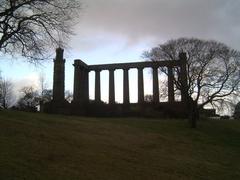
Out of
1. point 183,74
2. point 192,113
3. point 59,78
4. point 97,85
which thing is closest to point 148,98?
point 97,85

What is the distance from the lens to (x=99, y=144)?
84.7 ft

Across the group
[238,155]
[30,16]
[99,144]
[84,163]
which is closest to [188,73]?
[238,155]

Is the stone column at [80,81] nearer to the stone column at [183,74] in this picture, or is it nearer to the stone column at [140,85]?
the stone column at [140,85]

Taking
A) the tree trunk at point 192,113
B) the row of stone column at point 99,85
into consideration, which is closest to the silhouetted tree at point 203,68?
the tree trunk at point 192,113

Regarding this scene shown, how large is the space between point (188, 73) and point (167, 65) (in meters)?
4.71

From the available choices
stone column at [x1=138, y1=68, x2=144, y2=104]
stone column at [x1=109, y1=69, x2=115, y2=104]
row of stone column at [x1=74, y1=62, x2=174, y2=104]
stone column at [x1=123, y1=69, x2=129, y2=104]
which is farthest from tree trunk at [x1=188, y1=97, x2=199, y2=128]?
stone column at [x1=109, y1=69, x2=115, y2=104]

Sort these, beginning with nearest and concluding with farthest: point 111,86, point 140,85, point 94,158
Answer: point 94,158 < point 140,85 < point 111,86

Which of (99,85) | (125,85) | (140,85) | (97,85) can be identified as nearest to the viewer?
(140,85)

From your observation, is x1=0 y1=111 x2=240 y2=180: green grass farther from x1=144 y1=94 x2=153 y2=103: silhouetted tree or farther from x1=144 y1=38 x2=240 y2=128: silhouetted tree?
x1=144 y1=94 x2=153 y2=103: silhouetted tree

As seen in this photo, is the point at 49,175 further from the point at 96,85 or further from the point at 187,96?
the point at 96,85

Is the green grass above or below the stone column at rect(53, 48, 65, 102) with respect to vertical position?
below

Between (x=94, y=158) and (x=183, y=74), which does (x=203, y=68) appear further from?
(x=94, y=158)

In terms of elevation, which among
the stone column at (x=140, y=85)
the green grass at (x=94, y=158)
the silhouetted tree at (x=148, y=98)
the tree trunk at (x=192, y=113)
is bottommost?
the green grass at (x=94, y=158)

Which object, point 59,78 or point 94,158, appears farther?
point 59,78
